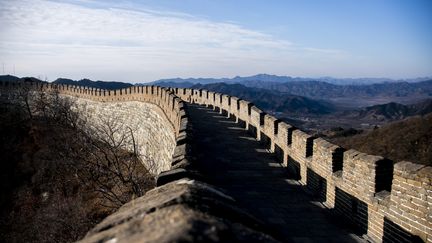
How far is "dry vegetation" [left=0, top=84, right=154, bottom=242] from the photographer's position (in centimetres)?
1447

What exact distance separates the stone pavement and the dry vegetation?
8.81 feet

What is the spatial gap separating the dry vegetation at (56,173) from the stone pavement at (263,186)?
2685 mm

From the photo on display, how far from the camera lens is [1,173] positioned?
2695 centimetres

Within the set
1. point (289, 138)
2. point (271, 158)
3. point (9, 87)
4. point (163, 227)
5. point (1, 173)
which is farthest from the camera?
point (9, 87)

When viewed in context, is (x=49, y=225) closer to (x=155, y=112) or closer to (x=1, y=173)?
(x=155, y=112)

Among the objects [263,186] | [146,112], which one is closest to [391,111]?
[146,112]

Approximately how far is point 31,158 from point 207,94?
41.0 feet

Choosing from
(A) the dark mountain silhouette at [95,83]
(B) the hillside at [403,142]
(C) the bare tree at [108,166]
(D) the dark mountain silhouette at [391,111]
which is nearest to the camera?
(C) the bare tree at [108,166]

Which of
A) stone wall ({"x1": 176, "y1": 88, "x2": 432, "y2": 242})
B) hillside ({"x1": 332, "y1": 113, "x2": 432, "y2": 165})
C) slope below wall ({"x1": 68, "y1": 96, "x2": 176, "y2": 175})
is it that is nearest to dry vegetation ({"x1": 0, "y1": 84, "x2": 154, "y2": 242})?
slope below wall ({"x1": 68, "y1": 96, "x2": 176, "y2": 175})

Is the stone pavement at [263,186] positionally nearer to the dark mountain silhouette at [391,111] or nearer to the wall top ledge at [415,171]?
the wall top ledge at [415,171]

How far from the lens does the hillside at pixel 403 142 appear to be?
66.5 feet

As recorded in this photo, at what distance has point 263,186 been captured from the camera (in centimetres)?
849

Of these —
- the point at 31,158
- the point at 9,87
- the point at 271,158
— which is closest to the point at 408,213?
the point at 271,158

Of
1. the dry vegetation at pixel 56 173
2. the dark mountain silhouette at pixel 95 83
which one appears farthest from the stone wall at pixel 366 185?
the dark mountain silhouette at pixel 95 83
